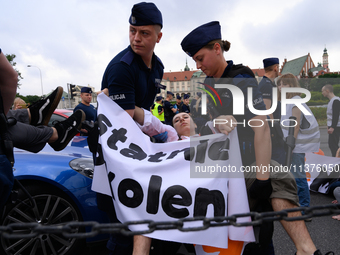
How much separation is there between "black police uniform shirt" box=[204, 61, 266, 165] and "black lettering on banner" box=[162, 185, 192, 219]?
1.75ft

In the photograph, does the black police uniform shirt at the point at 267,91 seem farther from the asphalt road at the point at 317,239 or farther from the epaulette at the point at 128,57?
the epaulette at the point at 128,57

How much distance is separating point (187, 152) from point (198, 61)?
0.72 m

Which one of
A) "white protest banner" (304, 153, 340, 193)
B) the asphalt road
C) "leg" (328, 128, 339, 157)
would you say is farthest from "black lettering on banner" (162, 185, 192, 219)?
"leg" (328, 128, 339, 157)

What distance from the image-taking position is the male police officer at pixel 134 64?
84.4 inches

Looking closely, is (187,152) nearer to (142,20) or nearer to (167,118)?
(142,20)

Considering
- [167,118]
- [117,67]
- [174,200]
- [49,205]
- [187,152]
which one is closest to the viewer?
[174,200]

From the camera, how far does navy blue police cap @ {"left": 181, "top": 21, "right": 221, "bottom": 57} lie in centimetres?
195

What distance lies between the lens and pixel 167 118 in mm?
9703

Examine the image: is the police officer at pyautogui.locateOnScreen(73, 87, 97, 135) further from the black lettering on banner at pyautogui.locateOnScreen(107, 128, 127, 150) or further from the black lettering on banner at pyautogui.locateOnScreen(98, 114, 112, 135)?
the black lettering on banner at pyautogui.locateOnScreen(107, 128, 127, 150)

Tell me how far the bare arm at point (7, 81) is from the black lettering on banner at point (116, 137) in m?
0.83

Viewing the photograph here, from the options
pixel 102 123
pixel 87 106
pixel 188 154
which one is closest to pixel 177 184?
pixel 188 154

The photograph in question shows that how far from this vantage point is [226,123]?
1.82 metres

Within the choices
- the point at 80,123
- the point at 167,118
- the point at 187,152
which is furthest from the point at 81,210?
the point at 167,118

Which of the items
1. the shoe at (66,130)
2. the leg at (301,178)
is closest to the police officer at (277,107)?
the leg at (301,178)
